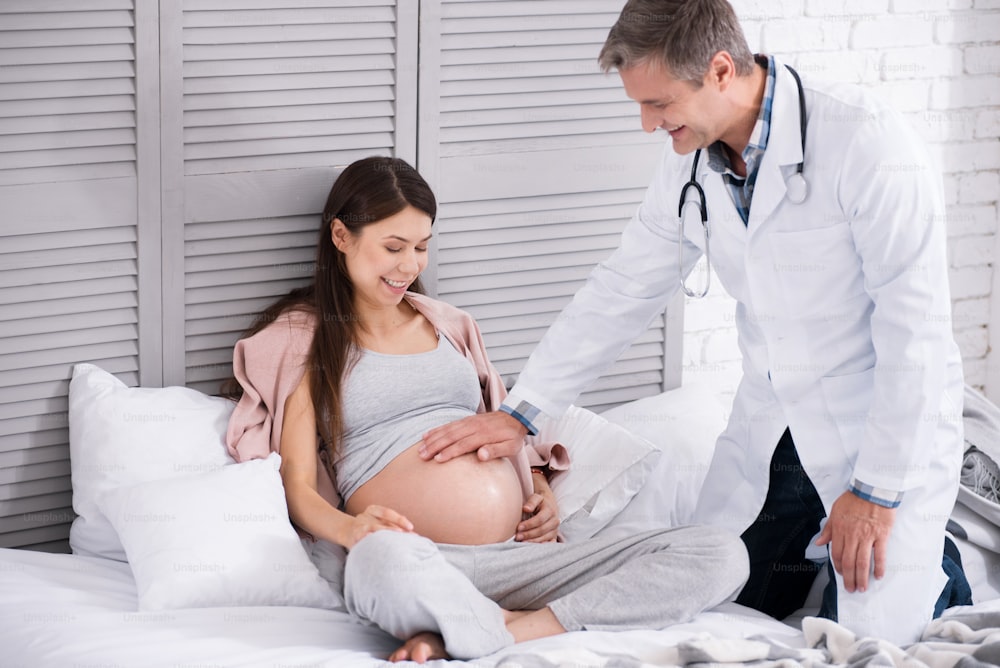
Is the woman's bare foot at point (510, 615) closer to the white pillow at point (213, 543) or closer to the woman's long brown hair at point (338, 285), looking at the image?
the white pillow at point (213, 543)

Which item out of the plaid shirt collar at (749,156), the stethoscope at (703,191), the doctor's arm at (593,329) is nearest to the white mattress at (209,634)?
the doctor's arm at (593,329)

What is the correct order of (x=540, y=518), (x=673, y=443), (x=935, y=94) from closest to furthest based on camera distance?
(x=540, y=518) < (x=673, y=443) < (x=935, y=94)

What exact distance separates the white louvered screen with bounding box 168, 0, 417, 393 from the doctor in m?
0.50

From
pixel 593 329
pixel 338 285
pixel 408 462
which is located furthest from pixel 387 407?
pixel 593 329

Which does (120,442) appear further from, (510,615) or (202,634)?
(510,615)

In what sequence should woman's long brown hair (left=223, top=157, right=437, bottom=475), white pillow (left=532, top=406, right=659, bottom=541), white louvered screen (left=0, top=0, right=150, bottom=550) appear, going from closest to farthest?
white louvered screen (left=0, top=0, right=150, bottom=550) < woman's long brown hair (left=223, top=157, right=437, bottom=475) < white pillow (left=532, top=406, right=659, bottom=541)

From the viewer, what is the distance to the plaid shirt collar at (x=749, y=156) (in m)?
1.86

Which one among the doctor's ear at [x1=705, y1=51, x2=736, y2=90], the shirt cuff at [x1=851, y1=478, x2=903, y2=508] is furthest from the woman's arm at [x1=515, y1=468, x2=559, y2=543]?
the doctor's ear at [x1=705, y1=51, x2=736, y2=90]

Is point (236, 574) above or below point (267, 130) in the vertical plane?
below

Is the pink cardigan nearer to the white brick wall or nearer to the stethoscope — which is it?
the stethoscope

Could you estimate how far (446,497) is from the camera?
2068 millimetres

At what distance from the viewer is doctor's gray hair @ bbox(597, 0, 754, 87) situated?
1762 mm

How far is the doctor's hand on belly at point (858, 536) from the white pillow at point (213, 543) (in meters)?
0.82

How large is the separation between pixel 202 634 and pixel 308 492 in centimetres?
36
